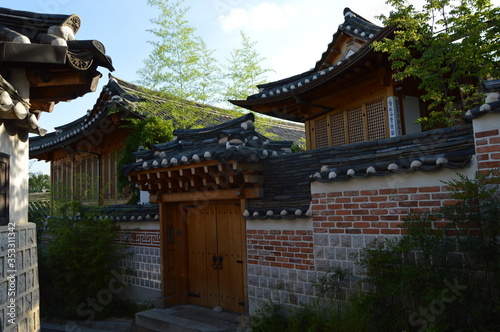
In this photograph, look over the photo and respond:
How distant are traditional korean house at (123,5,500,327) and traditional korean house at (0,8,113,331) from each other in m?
2.60

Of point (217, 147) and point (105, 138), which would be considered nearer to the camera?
point (217, 147)

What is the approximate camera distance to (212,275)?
7.69 metres

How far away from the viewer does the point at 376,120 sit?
8.80 metres

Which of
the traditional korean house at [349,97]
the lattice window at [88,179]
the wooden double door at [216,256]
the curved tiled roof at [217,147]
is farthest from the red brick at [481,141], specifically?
the lattice window at [88,179]

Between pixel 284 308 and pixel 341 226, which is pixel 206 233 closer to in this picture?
pixel 284 308

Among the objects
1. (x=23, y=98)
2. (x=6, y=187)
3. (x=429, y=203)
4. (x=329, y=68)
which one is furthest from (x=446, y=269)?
(x=329, y=68)

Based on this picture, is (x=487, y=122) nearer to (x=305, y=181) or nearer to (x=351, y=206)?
(x=351, y=206)

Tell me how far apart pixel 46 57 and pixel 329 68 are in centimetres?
622

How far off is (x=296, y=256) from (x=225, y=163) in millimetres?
1908

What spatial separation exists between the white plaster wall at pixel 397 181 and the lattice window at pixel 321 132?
4939 millimetres

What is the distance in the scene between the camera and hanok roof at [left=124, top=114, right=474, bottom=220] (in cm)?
445

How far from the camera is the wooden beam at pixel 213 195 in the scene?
6702mm

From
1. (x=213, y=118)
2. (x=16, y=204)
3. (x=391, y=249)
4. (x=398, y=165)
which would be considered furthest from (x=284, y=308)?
(x=213, y=118)

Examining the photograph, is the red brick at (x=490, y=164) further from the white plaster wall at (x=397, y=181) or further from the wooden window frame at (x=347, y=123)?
the wooden window frame at (x=347, y=123)
